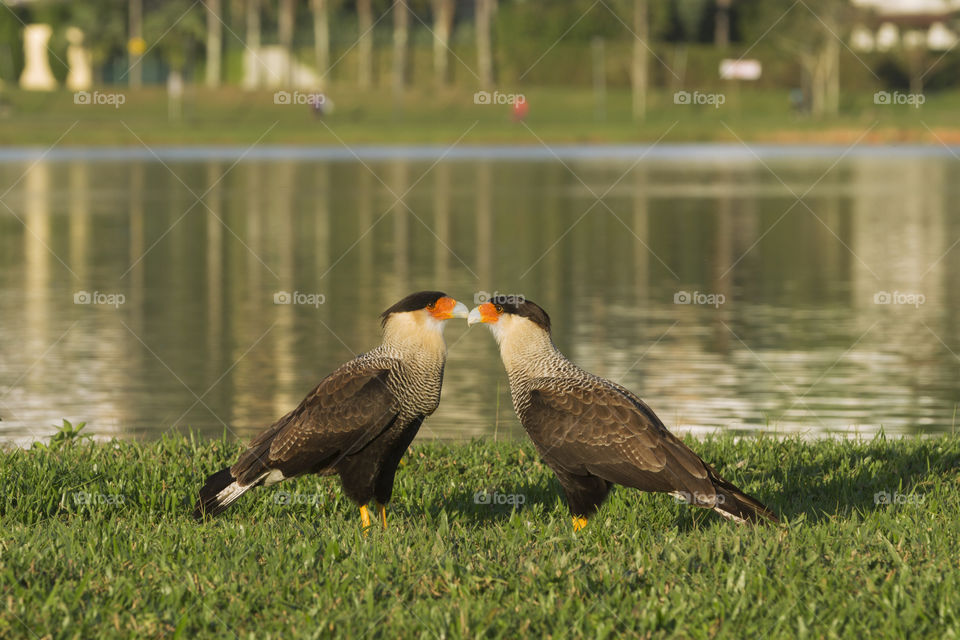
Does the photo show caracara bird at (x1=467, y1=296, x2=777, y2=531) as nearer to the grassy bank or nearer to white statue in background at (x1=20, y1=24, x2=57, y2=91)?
the grassy bank

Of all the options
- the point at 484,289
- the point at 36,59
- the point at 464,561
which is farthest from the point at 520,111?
the point at 464,561

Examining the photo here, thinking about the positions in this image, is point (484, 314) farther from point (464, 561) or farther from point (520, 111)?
point (520, 111)

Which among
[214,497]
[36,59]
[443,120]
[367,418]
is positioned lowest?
[214,497]

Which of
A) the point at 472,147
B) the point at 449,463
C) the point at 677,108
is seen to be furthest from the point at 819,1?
the point at 449,463

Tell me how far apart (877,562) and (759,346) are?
919 centimetres

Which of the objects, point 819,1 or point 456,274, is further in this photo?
point 819,1

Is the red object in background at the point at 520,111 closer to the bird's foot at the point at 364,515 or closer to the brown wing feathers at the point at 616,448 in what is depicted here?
the bird's foot at the point at 364,515

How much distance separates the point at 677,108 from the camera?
3885 inches

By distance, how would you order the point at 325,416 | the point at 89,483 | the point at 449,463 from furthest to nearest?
1. the point at 449,463
2. the point at 89,483
3. the point at 325,416

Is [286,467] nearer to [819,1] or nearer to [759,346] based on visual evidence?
[759,346]

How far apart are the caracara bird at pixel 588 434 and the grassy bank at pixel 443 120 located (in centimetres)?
6225

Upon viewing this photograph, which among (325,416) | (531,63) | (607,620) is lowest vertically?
(607,620)

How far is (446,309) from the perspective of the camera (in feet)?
25.7

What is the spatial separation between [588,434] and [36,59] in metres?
106
